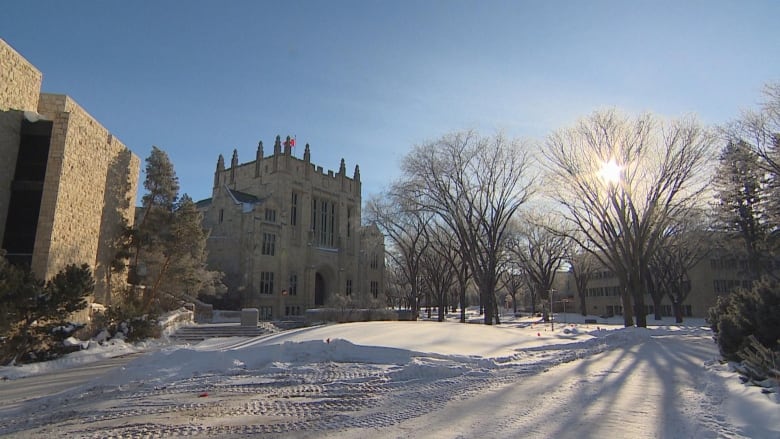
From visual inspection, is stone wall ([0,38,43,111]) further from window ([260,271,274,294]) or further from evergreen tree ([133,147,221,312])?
window ([260,271,274,294])

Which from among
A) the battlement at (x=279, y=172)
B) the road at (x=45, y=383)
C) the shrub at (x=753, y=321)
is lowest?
the road at (x=45, y=383)

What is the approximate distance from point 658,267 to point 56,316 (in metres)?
46.1

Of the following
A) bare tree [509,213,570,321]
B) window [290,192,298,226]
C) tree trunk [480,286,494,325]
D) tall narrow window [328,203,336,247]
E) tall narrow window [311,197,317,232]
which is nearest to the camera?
tree trunk [480,286,494,325]

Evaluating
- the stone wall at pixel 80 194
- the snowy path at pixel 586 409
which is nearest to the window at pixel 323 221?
the stone wall at pixel 80 194

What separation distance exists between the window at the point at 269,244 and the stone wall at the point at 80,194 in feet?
56.7

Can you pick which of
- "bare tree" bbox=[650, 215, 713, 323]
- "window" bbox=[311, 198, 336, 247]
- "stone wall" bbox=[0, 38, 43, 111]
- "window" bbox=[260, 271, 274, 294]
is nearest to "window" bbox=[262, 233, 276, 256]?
"window" bbox=[260, 271, 274, 294]

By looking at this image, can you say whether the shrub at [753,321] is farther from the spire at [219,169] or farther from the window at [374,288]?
the spire at [219,169]

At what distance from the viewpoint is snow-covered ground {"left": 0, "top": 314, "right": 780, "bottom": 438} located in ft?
18.7

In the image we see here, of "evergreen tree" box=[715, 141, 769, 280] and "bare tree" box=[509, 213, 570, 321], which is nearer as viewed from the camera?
"evergreen tree" box=[715, 141, 769, 280]

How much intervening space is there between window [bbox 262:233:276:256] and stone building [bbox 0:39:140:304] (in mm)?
19066

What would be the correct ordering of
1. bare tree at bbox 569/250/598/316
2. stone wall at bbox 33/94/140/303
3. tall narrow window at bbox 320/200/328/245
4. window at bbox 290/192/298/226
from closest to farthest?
stone wall at bbox 33/94/140/303 < window at bbox 290/192/298/226 < tall narrow window at bbox 320/200/328/245 < bare tree at bbox 569/250/598/316

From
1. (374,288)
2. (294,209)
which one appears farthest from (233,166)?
(374,288)

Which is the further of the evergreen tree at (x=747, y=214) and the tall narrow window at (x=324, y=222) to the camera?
the tall narrow window at (x=324, y=222)

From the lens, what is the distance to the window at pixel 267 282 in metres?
38.8
